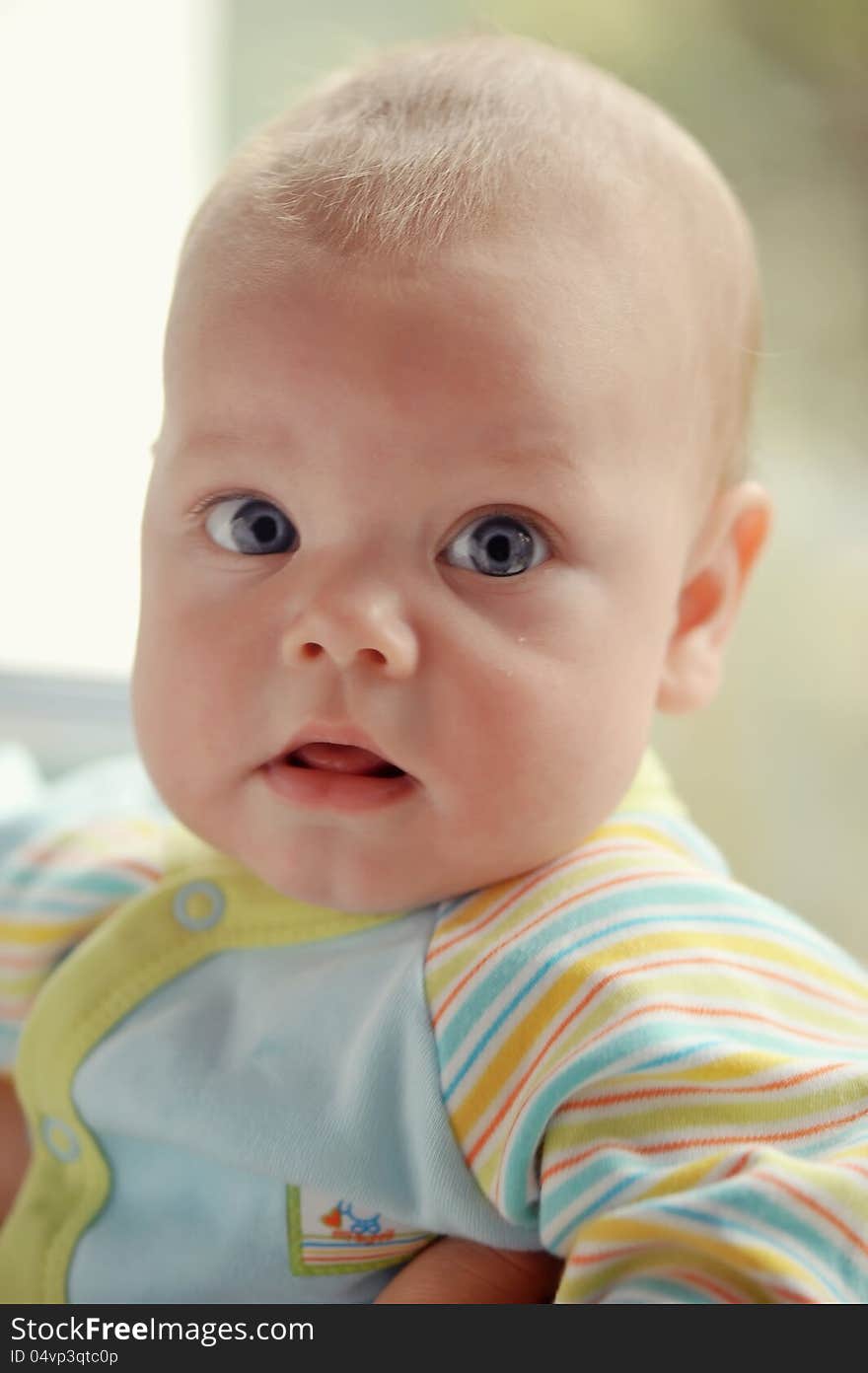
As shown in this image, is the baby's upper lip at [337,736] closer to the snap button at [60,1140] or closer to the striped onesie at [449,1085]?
the striped onesie at [449,1085]

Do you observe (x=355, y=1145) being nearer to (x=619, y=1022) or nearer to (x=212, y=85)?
(x=619, y=1022)

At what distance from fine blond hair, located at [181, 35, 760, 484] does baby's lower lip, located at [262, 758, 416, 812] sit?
0.31 m

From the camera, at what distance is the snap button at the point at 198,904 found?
3.30 feet

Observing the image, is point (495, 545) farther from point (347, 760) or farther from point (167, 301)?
point (167, 301)

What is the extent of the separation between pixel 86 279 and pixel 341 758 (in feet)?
3.43

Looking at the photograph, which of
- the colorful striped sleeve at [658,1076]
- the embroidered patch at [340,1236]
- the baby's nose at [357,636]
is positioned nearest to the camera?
the colorful striped sleeve at [658,1076]

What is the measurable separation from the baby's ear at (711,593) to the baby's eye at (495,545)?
0.19 metres

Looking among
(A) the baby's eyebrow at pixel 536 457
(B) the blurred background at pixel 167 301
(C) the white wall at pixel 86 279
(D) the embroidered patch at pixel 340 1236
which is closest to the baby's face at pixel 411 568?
(A) the baby's eyebrow at pixel 536 457

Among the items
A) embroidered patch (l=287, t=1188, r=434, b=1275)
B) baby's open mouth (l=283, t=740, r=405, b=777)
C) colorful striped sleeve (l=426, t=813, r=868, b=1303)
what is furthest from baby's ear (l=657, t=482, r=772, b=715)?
embroidered patch (l=287, t=1188, r=434, b=1275)

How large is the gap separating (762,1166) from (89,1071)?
0.47m

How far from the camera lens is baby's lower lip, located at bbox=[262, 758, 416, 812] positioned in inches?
34.1

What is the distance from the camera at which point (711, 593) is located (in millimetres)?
1047

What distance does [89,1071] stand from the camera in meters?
0.97
